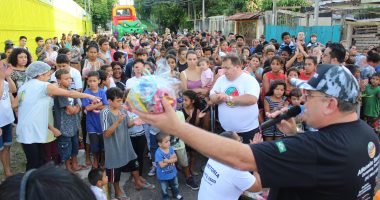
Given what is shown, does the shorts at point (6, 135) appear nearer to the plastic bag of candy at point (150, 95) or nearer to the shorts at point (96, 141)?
the shorts at point (96, 141)

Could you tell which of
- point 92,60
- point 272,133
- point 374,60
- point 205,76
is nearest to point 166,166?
point 272,133

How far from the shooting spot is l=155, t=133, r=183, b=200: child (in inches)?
178

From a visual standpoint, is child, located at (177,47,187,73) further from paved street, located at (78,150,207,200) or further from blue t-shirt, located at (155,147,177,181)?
blue t-shirt, located at (155,147,177,181)

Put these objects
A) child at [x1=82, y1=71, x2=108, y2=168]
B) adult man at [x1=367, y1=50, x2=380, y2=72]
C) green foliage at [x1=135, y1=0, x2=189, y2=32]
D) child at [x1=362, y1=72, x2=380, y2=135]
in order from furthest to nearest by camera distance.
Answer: green foliage at [x1=135, y1=0, x2=189, y2=32]
adult man at [x1=367, y1=50, x2=380, y2=72]
child at [x1=362, y1=72, x2=380, y2=135]
child at [x1=82, y1=71, x2=108, y2=168]

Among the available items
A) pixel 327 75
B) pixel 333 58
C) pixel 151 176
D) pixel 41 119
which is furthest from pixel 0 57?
pixel 327 75

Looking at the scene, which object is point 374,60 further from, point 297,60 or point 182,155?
point 182,155

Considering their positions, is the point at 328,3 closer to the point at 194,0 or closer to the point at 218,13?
the point at 218,13

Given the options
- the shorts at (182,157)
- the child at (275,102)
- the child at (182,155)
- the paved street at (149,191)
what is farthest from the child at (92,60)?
the child at (275,102)

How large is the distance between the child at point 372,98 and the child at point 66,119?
5946 mm

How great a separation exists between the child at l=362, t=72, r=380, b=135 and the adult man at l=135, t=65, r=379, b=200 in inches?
236

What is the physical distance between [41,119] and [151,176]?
75.9 inches

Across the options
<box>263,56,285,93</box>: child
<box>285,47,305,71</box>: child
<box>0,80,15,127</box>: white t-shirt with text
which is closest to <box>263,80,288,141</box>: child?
<box>263,56,285,93</box>: child

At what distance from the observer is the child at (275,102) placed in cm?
568

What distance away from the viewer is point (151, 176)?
17.8 ft
